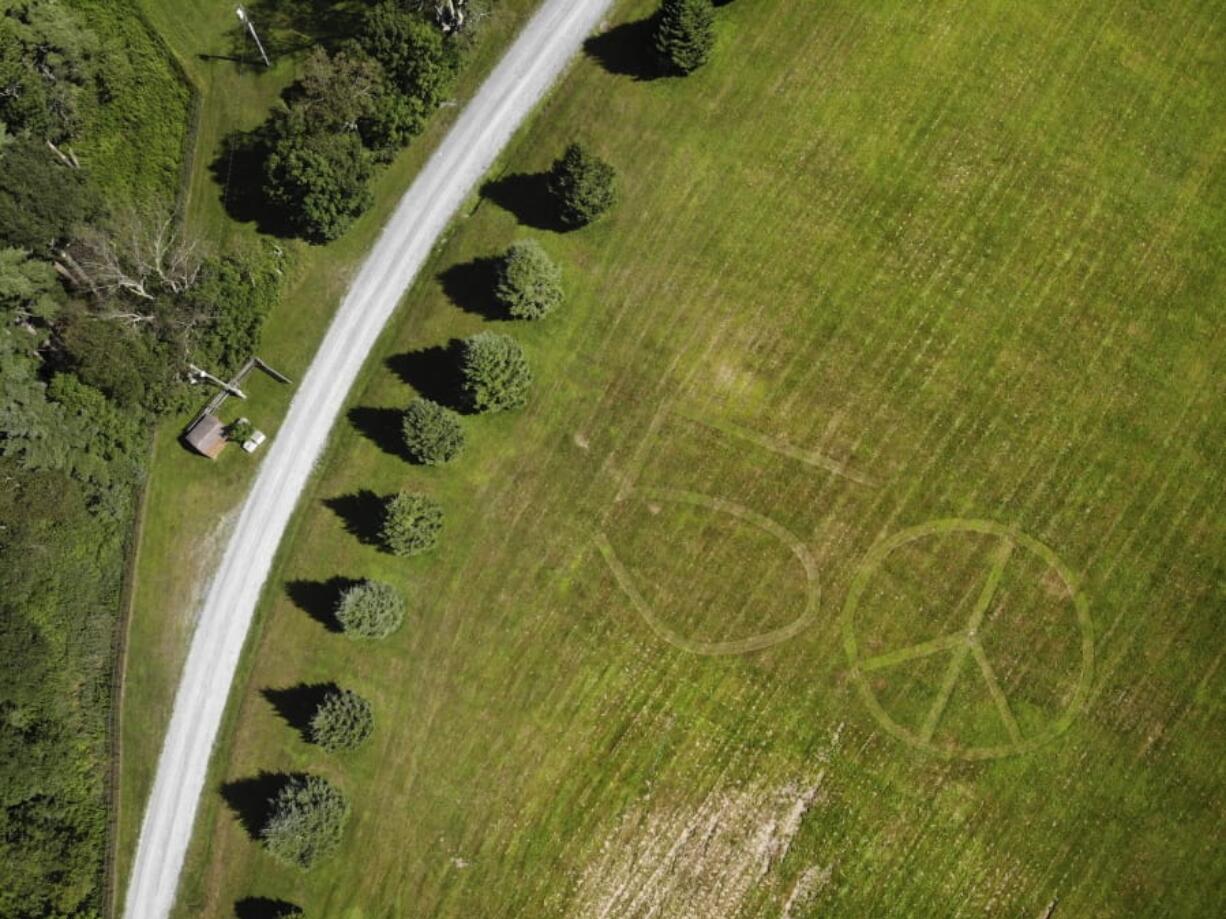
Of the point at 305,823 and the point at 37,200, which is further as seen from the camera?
the point at 37,200

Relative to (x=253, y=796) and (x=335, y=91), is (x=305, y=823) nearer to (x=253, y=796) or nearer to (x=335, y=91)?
(x=253, y=796)

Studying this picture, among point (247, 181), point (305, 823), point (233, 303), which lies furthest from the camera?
point (247, 181)

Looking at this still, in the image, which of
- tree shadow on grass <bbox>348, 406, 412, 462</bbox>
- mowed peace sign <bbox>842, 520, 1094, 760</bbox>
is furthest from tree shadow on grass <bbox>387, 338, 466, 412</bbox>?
mowed peace sign <bbox>842, 520, 1094, 760</bbox>

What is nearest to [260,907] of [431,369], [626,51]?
[431,369]

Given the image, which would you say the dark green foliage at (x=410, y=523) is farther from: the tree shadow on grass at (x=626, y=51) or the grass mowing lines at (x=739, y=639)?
the tree shadow on grass at (x=626, y=51)

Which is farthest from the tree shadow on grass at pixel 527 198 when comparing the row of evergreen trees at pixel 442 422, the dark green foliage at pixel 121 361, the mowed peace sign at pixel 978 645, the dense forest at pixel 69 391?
the mowed peace sign at pixel 978 645

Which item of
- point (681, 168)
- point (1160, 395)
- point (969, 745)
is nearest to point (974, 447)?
point (1160, 395)
